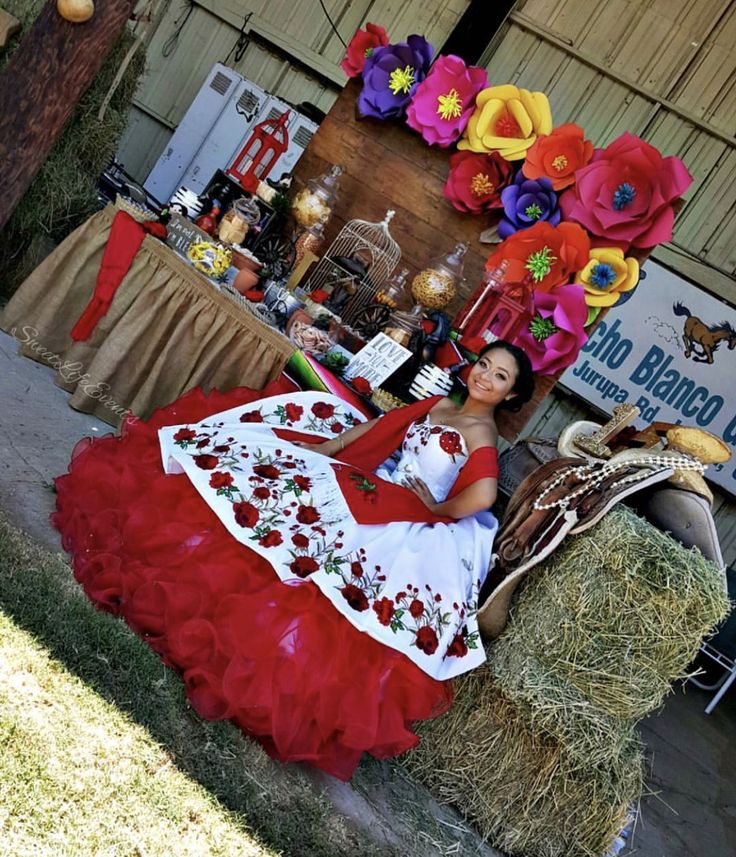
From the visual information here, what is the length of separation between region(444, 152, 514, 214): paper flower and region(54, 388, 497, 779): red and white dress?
168 centimetres

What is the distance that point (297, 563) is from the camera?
3338 mm

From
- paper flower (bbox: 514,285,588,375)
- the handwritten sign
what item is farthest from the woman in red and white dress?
the handwritten sign

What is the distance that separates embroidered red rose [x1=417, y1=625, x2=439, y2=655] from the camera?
11.0ft

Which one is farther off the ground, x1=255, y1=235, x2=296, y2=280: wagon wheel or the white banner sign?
the white banner sign

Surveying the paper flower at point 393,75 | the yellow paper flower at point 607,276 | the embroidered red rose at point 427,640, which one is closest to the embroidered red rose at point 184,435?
the embroidered red rose at point 427,640

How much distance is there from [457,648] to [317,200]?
113 inches

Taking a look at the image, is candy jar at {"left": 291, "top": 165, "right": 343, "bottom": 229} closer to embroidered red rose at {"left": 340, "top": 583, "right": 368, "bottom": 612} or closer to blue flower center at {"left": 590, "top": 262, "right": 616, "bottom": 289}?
blue flower center at {"left": 590, "top": 262, "right": 616, "bottom": 289}

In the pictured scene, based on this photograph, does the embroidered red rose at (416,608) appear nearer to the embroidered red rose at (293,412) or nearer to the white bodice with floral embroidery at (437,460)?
the white bodice with floral embroidery at (437,460)

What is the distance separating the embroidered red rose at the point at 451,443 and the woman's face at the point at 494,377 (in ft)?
0.78

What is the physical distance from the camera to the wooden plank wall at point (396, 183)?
17.6 ft

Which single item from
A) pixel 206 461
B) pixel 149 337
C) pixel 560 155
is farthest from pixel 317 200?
pixel 206 461

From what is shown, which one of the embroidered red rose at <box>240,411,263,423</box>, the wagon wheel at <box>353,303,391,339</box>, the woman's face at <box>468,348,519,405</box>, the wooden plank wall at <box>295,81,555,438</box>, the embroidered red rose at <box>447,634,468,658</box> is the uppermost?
the wooden plank wall at <box>295,81,555,438</box>

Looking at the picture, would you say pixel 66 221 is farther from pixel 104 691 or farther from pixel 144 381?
pixel 104 691

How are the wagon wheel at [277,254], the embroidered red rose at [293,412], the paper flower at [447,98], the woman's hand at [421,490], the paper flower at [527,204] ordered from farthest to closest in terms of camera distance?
the wagon wheel at [277,254]
the paper flower at [447,98]
the paper flower at [527,204]
the embroidered red rose at [293,412]
the woman's hand at [421,490]
